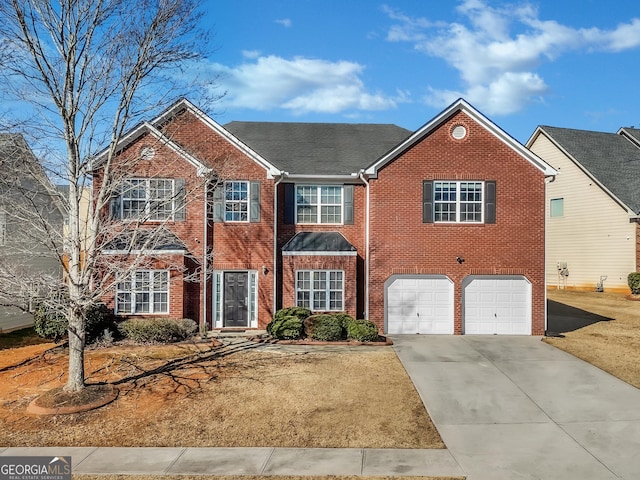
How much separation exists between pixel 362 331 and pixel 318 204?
5.41 metres

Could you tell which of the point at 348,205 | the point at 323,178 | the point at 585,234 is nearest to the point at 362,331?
the point at 348,205

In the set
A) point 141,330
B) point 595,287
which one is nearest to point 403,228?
point 141,330

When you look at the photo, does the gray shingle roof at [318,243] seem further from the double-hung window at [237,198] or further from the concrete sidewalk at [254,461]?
the concrete sidewalk at [254,461]

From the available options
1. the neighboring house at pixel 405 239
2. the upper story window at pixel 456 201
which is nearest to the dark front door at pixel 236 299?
the neighboring house at pixel 405 239

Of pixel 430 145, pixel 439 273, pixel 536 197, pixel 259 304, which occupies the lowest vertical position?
pixel 259 304

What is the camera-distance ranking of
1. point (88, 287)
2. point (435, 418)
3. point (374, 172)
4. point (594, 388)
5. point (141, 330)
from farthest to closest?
point (374, 172)
point (141, 330)
point (594, 388)
point (88, 287)
point (435, 418)

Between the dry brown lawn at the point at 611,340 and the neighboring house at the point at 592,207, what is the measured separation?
4326 millimetres

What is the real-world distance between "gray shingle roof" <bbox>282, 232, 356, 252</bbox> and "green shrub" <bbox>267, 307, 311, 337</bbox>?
2.17m

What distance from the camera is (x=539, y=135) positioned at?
32.9 metres

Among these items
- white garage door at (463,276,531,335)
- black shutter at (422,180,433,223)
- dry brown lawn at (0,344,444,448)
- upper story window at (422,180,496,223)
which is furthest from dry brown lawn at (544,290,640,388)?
black shutter at (422,180,433,223)

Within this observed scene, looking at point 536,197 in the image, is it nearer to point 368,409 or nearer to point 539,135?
point 368,409

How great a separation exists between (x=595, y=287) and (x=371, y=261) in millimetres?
19107

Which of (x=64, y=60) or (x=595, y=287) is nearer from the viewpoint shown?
(x=64, y=60)

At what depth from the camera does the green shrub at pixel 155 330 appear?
14500 mm
